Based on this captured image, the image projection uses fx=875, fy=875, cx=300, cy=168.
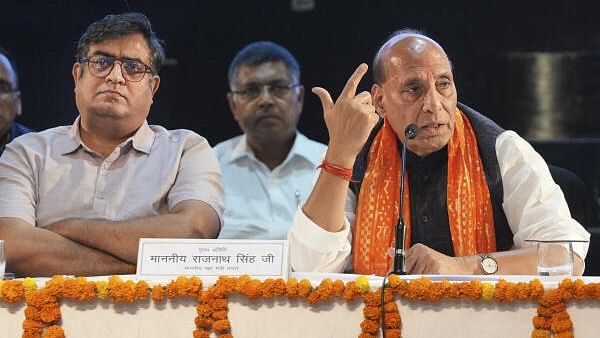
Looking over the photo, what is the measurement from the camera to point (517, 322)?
1.93 metres

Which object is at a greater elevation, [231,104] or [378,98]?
[231,104]

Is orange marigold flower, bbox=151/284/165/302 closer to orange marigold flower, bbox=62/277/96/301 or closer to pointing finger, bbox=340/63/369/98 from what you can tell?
orange marigold flower, bbox=62/277/96/301

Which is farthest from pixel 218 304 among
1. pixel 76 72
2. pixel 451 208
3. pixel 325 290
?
pixel 76 72

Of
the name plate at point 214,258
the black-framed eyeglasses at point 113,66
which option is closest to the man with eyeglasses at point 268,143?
the black-framed eyeglasses at point 113,66

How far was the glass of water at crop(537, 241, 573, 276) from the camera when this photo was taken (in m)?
2.19

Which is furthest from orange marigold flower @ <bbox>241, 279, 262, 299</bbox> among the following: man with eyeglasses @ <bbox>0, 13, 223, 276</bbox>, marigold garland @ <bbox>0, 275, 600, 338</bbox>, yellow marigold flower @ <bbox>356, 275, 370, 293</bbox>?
man with eyeglasses @ <bbox>0, 13, 223, 276</bbox>

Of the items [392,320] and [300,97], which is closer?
[392,320]

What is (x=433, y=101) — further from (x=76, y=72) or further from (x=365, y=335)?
(x=76, y=72)

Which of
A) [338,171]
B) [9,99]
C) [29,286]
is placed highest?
[9,99]

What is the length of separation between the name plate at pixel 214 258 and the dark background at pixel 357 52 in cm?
144

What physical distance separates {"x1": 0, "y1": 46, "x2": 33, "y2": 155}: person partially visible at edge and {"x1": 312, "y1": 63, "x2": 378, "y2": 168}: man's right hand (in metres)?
1.59

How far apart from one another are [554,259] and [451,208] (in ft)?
2.29

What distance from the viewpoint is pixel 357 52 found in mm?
3631

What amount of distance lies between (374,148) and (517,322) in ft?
3.98
